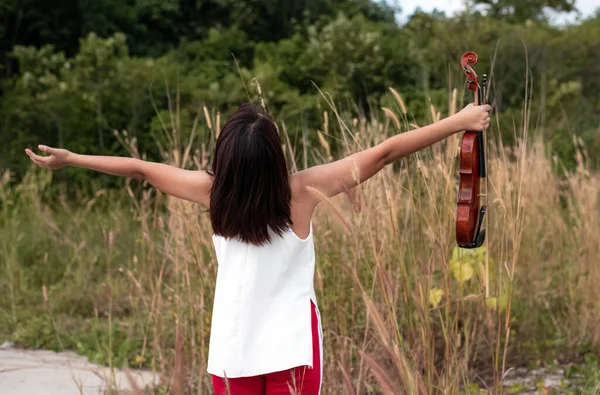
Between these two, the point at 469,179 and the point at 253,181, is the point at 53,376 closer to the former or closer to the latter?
the point at 253,181

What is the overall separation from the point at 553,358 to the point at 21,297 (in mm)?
3456

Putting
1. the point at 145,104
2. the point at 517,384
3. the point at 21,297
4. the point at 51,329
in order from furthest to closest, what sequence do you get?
the point at 145,104, the point at 21,297, the point at 51,329, the point at 517,384

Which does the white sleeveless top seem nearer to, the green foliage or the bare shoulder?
the bare shoulder

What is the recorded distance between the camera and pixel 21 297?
5414 mm

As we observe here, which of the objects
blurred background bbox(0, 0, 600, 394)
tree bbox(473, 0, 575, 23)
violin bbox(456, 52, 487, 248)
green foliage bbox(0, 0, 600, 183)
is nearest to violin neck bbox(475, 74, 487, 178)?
violin bbox(456, 52, 487, 248)

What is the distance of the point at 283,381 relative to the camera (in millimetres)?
2211

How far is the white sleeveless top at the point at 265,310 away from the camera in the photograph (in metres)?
2.18

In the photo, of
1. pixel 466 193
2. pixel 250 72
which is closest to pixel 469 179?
pixel 466 193

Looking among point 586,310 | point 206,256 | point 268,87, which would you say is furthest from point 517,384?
point 268,87

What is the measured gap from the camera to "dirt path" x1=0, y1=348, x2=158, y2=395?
3783 mm

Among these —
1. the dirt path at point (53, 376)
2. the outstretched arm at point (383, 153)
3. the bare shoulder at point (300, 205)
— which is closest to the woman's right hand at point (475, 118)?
the outstretched arm at point (383, 153)

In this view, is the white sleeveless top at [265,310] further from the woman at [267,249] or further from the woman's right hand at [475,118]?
the woman's right hand at [475,118]

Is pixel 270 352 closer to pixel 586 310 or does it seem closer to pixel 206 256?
pixel 206 256

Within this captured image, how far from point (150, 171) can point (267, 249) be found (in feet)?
1.51
